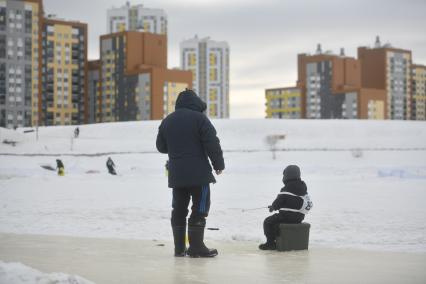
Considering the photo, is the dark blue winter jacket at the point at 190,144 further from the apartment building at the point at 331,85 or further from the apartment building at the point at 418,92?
the apartment building at the point at 418,92

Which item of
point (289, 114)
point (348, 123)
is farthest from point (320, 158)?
point (289, 114)

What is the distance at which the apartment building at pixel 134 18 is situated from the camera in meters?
190

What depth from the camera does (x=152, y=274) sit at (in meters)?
6.02

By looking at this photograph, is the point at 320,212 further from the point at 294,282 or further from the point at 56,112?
the point at 56,112

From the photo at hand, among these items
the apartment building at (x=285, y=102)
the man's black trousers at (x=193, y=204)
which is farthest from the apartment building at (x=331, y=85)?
the man's black trousers at (x=193, y=204)

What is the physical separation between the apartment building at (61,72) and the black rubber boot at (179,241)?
427ft

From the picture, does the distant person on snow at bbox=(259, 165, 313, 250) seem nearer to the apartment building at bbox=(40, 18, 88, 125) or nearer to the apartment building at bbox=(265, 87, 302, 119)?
the apartment building at bbox=(40, 18, 88, 125)

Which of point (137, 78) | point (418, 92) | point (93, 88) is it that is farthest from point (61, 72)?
point (418, 92)

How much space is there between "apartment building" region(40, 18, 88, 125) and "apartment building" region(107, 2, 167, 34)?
53.0 metres

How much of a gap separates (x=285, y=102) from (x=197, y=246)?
156238 mm

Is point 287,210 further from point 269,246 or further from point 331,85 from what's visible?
point 331,85

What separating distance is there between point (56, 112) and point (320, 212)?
126 meters

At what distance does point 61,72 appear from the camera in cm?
13650

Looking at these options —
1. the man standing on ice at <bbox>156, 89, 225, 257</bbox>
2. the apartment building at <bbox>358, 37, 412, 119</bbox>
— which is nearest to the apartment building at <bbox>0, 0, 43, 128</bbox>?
the apartment building at <bbox>358, 37, 412, 119</bbox>
